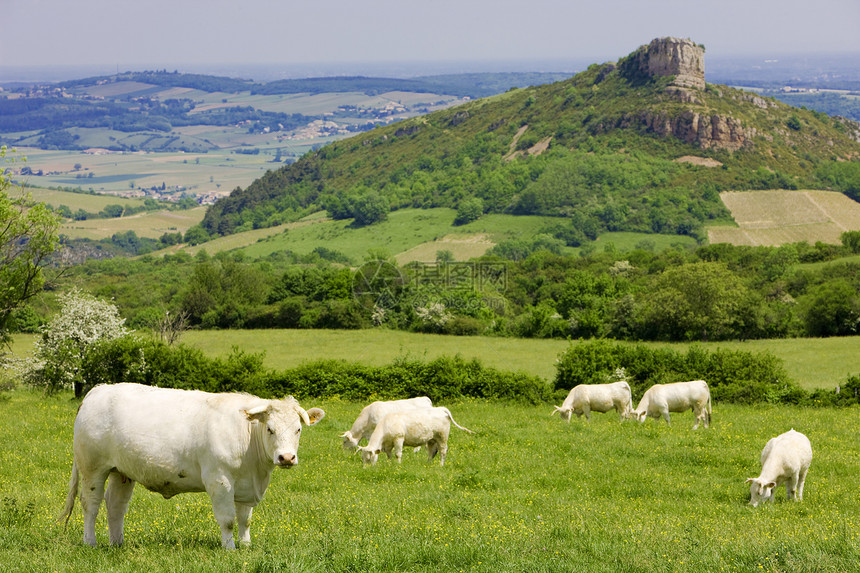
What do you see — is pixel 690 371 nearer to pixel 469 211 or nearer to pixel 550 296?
pixel 550 296

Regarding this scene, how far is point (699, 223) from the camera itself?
156 meters

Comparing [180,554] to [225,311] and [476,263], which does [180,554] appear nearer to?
[225,311]

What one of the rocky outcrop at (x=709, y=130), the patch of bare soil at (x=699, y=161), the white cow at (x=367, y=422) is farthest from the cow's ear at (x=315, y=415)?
the rocky outcrop at (x=709, y=130)

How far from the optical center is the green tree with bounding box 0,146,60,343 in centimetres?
2581

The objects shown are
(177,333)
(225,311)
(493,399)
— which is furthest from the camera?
(225,311)

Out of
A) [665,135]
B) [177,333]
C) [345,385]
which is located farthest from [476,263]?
[665,135]

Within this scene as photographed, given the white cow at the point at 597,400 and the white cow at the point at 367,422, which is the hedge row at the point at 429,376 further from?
the white cow at the point at 367,422

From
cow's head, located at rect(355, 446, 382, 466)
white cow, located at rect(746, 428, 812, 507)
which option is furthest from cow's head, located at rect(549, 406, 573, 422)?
white cow, located at rect(746, 428, 812, 507)

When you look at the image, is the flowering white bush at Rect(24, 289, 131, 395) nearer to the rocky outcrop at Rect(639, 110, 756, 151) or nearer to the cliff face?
the rocky outcrop at Rect(639, 110, 756, 151)

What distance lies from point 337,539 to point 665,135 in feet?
644

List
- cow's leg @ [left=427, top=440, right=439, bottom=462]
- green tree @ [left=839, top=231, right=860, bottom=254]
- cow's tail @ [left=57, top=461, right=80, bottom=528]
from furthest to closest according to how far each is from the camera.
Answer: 1. green tree @ [left=839, top=231, right=860, bottom=254]
2. cow's leg @ [left=427, top=440, right=439, bottom=462]
3. cow's tail @ [left=57, top=461, right=80, bottom=528]

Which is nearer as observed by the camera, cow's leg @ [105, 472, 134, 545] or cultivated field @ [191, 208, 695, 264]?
cow's leg @ [105, 472, 134, 545]

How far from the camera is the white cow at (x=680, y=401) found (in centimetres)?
2591

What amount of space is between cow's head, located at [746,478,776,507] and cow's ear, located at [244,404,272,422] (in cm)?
1037
